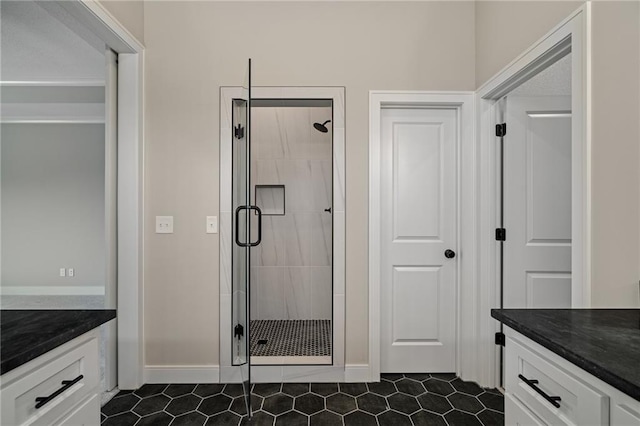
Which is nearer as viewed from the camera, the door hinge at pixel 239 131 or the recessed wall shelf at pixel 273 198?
the door hinge at pixel 239 131

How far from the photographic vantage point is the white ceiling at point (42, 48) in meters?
2.62

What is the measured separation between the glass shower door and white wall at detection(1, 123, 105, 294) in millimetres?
4672

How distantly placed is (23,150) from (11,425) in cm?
650

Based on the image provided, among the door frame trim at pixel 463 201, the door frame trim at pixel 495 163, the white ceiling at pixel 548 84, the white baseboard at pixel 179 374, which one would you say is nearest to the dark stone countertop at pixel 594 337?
the door frame trim at pixel 495 163

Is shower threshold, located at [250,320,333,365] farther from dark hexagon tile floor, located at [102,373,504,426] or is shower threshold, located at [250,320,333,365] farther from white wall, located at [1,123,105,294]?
white wall, located at [1,123,105,294]

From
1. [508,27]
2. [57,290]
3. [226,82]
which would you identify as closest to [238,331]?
[226,82]

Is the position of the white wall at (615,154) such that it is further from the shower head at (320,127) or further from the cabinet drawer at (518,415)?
the shower head at (320,127)

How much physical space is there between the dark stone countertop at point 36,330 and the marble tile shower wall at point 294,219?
8.58ft

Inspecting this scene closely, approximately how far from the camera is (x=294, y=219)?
377 cm

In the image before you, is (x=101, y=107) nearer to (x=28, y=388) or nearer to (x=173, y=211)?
(x=173, y=211)

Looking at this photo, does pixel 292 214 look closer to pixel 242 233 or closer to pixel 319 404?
pixel 242 233

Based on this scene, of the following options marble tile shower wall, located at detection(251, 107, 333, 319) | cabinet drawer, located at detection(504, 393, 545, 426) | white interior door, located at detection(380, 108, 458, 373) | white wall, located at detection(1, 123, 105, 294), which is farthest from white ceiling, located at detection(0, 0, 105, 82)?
cabinet drawer, located at detection(504, 393, 545, 426)

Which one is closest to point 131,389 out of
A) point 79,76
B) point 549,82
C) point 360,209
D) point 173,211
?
point 173,211

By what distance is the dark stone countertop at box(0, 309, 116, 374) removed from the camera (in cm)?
85
